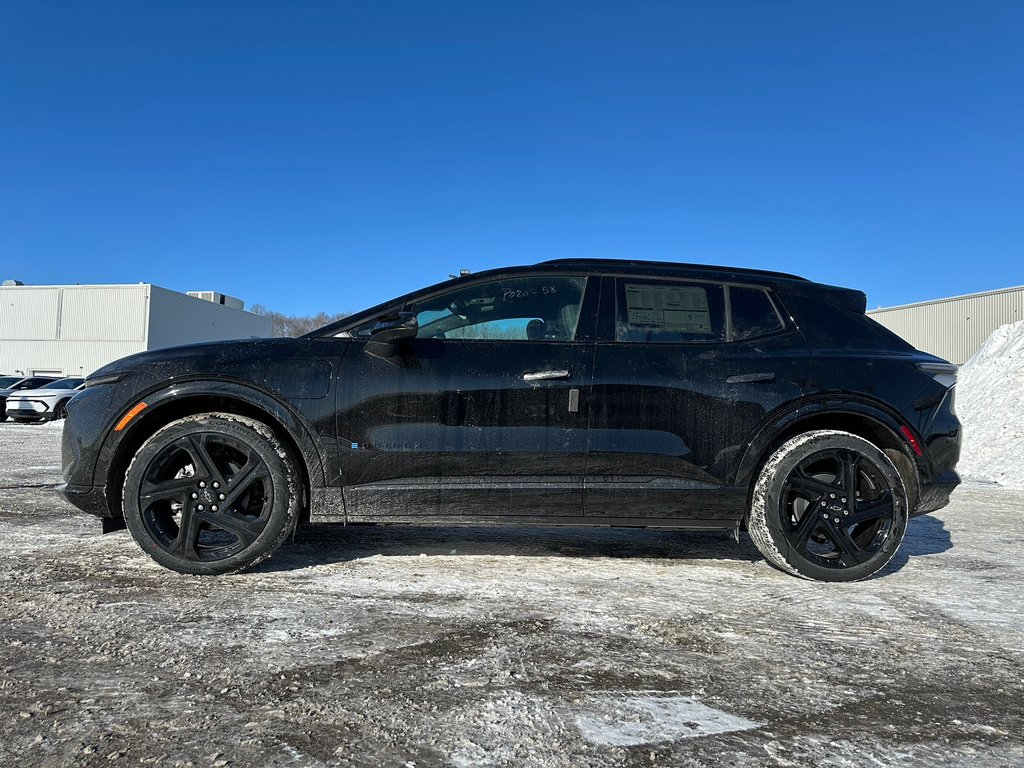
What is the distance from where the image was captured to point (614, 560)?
3922 millimetres

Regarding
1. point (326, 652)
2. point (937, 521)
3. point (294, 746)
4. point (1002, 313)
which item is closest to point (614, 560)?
point (326, 652)

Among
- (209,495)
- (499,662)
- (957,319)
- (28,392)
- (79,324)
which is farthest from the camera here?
(79,324)

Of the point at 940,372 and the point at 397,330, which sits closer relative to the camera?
the point at 397,330

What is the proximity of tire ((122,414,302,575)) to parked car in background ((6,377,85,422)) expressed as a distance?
19840mm

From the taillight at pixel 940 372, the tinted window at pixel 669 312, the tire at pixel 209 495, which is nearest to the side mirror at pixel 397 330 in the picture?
the tire at pixel 209 495

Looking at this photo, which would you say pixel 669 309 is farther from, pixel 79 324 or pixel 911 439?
pixel 79 324

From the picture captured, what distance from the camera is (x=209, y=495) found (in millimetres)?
3359

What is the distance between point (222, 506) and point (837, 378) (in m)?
3.40

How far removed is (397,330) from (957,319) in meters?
38.1

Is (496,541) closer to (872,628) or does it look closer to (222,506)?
(222,506)

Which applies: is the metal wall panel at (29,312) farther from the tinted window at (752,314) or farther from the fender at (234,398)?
the tinted window at (752,314)

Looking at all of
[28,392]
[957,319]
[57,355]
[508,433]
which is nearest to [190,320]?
[57,355]

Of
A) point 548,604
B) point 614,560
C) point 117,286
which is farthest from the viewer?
point 117,286

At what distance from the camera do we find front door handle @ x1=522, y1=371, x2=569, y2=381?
3484mm
